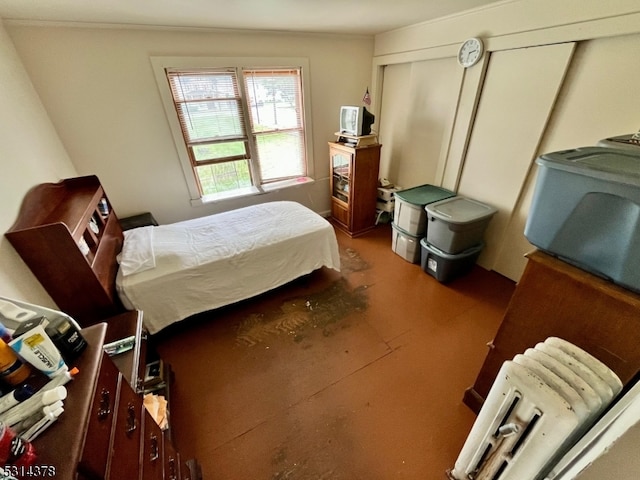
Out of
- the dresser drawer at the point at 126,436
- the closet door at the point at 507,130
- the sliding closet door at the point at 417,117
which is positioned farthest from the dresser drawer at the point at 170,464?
the sliding closet door at the point at 417,117

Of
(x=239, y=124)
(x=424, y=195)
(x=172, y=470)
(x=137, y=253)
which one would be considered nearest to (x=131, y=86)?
(x=239, y=124)

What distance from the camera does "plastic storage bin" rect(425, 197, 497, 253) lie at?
2.28 metres

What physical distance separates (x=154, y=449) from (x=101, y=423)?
0.37 m

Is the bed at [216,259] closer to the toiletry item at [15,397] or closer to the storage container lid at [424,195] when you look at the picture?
the storage container lid at [424,195]

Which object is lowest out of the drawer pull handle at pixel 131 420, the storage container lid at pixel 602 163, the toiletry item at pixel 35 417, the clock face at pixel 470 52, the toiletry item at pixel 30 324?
the drawer pull handle at pixel 131 420

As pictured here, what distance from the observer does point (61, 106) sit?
2188 millimetres

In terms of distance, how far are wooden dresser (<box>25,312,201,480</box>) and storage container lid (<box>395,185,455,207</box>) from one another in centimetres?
254

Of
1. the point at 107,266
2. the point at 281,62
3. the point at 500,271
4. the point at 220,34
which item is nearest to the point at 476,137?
the point at 500,271

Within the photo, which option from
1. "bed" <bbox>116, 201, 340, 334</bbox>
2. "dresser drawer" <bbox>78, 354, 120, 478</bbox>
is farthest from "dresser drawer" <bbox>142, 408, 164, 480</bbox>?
"bed" <bbox>116, 201, 340, 334</bbox>

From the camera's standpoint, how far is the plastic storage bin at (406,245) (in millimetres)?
2782

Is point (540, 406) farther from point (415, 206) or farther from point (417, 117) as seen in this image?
point (417, 117)

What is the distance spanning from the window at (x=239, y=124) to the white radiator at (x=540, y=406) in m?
3.02

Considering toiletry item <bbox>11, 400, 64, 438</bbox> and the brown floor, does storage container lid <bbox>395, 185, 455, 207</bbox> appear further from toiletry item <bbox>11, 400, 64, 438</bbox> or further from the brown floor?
toiletry item <bbox>11, 400, 64, 438</bbox>

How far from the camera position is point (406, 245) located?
2.88m
